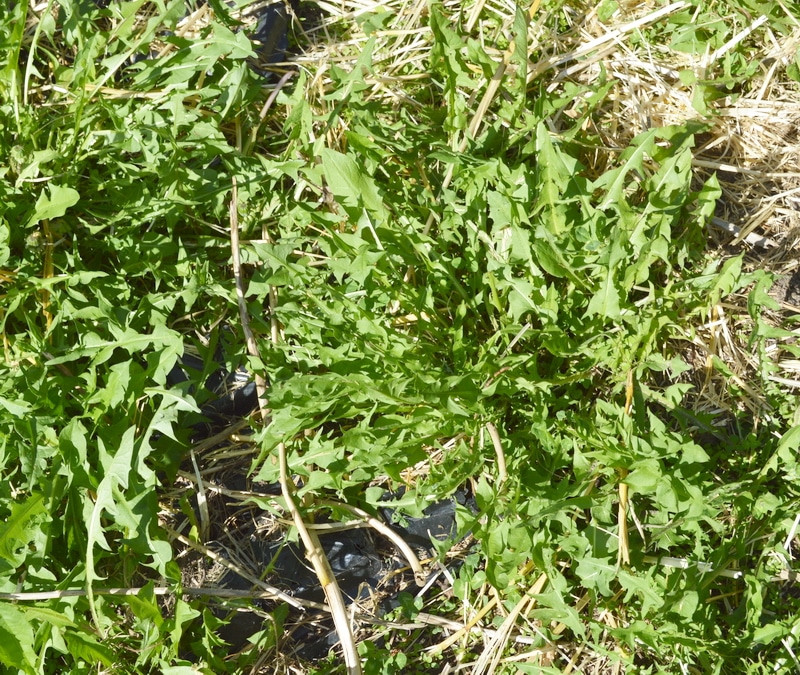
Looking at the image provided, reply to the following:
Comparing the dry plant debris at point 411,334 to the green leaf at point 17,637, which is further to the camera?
the dry plant debris at point 411,334

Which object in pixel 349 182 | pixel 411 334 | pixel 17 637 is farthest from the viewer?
pixel 411 334

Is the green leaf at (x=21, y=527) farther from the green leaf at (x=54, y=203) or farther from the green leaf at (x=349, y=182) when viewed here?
the green leaf at (x=349, y=182)

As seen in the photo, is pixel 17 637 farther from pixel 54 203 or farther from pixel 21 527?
pixel 54 203

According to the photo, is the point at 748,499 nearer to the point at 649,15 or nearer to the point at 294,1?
the point at 649,15

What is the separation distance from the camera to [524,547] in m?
2.17

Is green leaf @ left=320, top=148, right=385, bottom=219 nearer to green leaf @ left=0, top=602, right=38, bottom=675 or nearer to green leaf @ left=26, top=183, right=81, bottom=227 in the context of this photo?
green leaf @ left=26, top=183, right=81, bottom=227

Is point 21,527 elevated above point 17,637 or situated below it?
above

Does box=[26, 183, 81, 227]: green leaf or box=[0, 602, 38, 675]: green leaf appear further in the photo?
box=[26, 183, 81, 227]: green leaf

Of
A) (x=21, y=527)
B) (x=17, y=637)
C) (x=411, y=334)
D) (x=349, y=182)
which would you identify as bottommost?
(x=17, y=637)

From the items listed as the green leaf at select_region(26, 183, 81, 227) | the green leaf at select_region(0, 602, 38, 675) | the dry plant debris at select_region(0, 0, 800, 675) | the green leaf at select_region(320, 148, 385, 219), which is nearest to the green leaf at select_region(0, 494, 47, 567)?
the dry plant debris at select_region(0, 0, 800, 675)

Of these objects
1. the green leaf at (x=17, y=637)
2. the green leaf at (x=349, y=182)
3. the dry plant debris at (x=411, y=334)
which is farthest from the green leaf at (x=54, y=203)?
the green leaf at (x=17, y=637)

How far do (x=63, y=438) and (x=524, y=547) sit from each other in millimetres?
1405

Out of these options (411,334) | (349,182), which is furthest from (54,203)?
(411,334)

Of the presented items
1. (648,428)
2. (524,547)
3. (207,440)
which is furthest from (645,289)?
(207,440)
